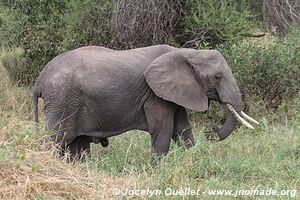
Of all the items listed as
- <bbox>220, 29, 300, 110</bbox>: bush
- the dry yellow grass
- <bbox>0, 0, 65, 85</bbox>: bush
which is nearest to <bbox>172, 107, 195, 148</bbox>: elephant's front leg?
the dry yellow grass

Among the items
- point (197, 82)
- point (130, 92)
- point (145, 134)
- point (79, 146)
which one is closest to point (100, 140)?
point (79, 146)

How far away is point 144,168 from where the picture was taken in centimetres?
531

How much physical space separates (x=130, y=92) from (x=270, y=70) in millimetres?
3295

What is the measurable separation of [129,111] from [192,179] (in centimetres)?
162

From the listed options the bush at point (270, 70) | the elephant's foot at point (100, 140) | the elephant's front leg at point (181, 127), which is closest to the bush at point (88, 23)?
the bush at point (270, 70)

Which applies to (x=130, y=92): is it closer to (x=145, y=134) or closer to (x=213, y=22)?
(x=145, y=134)

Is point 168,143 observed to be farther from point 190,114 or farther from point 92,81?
point 190,114

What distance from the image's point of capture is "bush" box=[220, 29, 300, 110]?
9047mm

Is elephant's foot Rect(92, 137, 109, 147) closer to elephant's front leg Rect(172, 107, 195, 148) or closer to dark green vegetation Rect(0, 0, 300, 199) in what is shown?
dark green vegetation Rect(0, 0, 300, 199)

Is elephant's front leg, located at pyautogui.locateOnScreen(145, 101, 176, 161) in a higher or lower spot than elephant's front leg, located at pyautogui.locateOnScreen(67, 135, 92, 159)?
higher

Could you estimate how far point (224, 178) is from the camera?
530cm

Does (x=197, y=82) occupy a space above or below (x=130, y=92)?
above

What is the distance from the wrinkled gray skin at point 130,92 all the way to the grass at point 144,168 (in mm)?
400

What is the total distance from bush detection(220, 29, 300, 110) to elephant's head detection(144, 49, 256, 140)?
9.00ft
